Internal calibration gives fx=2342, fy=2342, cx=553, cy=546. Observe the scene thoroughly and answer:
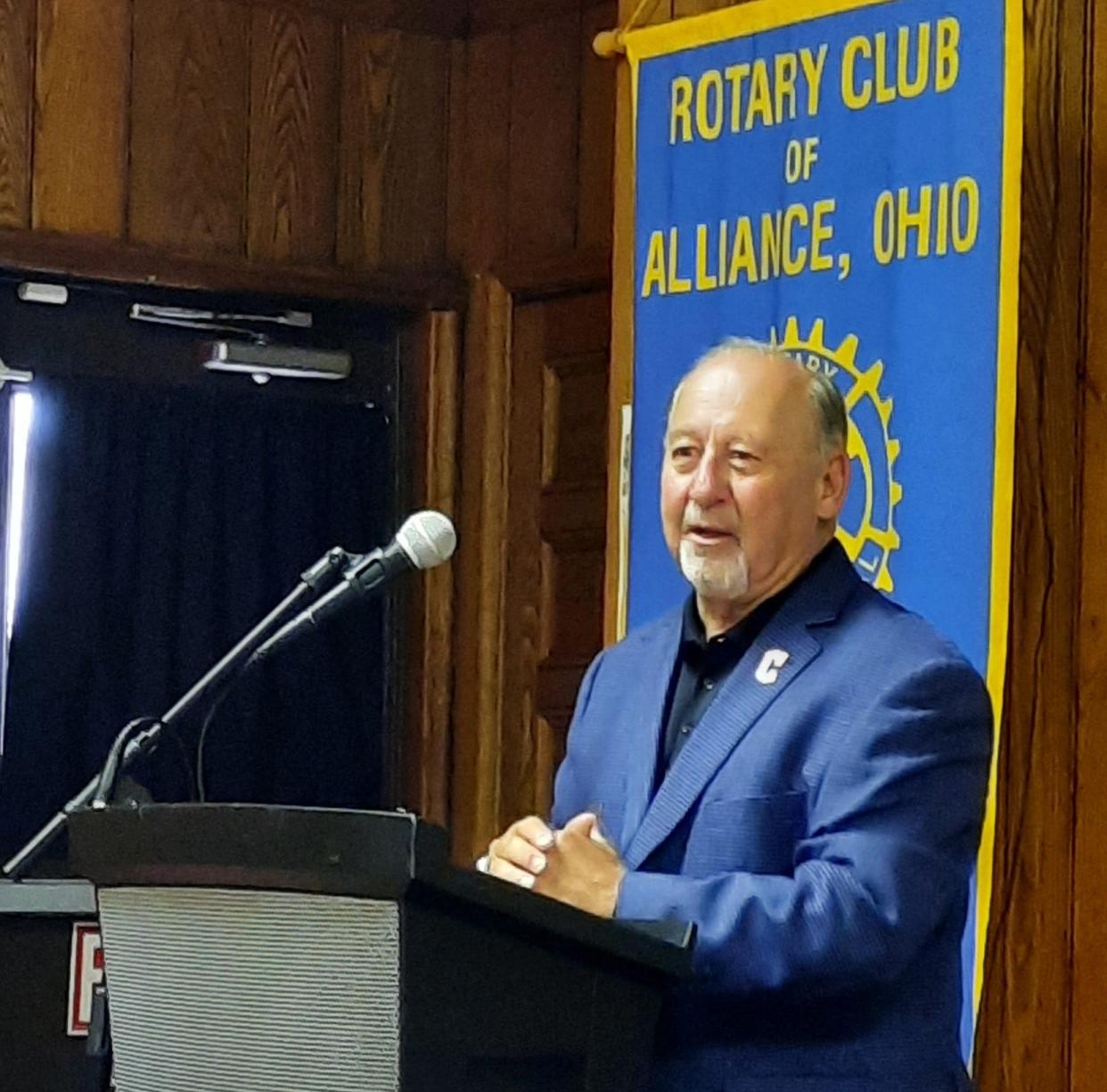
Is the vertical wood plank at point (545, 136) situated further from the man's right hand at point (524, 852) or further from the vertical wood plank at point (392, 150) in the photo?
the man's right hand at point (524, 852)

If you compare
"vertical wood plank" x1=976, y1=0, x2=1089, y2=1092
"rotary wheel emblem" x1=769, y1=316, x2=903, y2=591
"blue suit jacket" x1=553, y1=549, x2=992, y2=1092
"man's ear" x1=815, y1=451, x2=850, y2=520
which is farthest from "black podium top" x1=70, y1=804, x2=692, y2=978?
"rotary wheel emblem" x1=769, y1=316, x2=903, y2=591

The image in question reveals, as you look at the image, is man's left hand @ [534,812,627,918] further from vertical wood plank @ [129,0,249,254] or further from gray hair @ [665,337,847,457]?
vertical wood plank @ [129,0,249,254]

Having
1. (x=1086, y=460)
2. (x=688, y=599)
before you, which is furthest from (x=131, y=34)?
(x=688, y=599)

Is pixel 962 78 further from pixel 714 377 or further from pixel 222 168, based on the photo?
pixel 222 168

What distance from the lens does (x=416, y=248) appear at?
5090 mm

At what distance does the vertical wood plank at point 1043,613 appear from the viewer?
125 inches

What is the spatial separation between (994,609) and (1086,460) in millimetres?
250

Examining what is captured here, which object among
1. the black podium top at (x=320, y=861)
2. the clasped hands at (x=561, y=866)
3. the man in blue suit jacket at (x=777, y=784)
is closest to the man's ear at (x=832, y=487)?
the man in blue suit jacket at (x=777, y=784)

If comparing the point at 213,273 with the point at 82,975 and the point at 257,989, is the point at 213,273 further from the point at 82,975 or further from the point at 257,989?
the point at 257,989

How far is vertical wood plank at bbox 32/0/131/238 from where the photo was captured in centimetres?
466

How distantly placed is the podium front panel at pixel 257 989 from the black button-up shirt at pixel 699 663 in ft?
1.97

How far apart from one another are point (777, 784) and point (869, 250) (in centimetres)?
164

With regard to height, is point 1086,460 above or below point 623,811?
above

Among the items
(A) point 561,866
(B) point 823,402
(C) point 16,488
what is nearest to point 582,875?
(A) point 561,866
